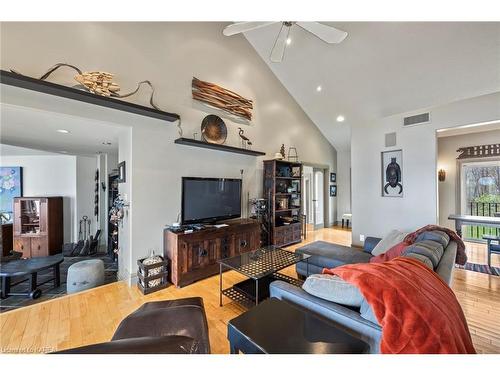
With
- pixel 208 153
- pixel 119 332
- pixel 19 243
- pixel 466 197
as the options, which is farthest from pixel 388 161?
pixel 19 243

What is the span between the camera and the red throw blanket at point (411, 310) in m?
0.86

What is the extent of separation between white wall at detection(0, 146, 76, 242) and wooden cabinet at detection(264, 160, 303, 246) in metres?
4.66

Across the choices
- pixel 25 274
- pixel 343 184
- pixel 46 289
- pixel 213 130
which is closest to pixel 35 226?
pixel 46 289

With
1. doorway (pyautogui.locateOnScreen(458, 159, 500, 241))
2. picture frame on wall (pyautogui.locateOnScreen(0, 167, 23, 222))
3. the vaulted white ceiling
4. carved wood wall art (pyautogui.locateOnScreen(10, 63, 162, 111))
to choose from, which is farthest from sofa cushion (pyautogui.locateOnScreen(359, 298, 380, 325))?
picture frame on wall (pyautogui.locateOnScreen(0, 167, 23, 222))

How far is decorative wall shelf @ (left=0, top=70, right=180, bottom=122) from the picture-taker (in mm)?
1775

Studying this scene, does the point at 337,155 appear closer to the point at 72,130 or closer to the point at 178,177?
the point at 178,177

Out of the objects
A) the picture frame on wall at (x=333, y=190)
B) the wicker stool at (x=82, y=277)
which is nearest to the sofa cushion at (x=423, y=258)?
the wicker stool at (x=82, y=277)

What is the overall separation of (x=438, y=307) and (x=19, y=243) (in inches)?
268

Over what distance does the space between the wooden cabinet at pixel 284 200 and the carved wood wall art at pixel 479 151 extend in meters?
3.65

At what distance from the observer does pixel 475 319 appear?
2006mm

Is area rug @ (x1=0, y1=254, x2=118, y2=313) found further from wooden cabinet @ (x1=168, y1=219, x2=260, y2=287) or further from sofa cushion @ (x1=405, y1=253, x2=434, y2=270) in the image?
sofa cushion @ (x1=405, y1=253, x2=434, y2=270)

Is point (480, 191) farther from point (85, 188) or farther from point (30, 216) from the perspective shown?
point (30, 216)

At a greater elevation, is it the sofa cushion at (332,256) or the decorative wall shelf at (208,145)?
the decorative wall shelf at (208,145)

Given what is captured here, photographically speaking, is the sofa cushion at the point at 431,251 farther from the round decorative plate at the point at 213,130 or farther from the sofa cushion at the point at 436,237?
the round decorative plate at the point at 213,130
